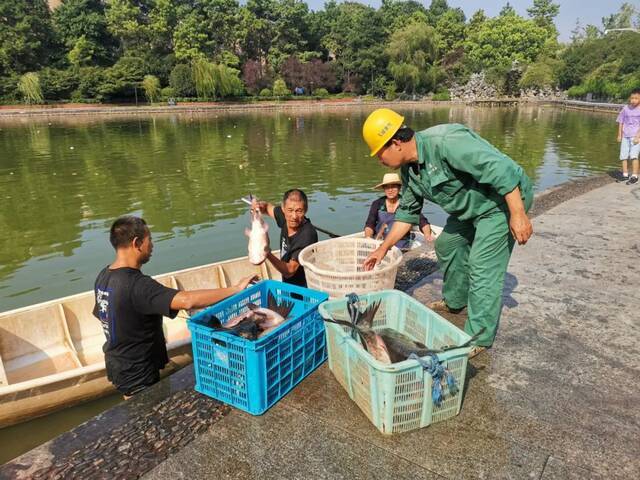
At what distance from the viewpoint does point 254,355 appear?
2846mm

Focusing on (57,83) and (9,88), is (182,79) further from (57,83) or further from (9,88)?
(9,88)

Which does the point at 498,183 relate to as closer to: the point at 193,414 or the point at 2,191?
the point at 193,414

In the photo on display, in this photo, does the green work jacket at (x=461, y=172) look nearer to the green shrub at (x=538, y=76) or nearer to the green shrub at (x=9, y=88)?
the green shrub at (x=9, y=88)

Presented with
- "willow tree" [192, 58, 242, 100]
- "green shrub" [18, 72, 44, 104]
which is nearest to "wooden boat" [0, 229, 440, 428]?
"green shrub" [18, 72, 44, 104]

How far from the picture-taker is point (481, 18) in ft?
287

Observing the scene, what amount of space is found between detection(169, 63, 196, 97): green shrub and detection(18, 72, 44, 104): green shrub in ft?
47.4

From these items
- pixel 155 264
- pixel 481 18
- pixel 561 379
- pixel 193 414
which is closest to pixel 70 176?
pixel 155 264

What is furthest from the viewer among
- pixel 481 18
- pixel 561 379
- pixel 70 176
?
pixel 481 18

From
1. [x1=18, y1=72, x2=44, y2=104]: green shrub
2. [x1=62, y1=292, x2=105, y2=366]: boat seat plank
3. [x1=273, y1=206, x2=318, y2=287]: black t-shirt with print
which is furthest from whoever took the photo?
[x1=18, y1=72, x2=44, y2=104]: green shrub

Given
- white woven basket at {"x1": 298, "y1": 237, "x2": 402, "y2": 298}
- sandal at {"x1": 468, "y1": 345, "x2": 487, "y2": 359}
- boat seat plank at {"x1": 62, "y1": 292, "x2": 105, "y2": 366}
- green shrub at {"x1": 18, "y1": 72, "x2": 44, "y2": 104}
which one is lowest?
boat seat plank at {"x1": 62, "y1": 292, "x2": 105, "y2": 366}

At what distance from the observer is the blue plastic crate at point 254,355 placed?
295cm

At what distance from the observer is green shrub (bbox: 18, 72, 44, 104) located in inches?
1875

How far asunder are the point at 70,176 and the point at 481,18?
89.6 meters

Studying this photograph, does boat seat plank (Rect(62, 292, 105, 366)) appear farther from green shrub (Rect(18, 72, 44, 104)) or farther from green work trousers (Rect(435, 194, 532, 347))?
green shrub (Rect(18, 72, 44, 104))
